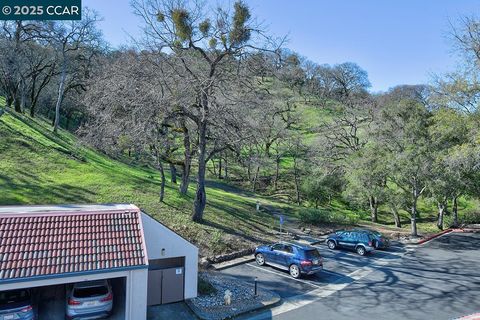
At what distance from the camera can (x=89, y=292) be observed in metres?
12.2

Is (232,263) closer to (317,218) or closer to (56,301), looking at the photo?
(56,301)

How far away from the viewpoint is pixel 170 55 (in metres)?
21.6

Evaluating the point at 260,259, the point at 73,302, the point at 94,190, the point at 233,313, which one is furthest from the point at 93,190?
the point at 233,313

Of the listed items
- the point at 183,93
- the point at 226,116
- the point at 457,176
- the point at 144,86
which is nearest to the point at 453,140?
the point at 457,176

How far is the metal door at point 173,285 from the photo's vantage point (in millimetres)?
14023

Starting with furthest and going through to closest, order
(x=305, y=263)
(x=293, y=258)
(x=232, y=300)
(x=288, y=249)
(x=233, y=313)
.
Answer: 1. (x=288, y=249)
2. (x=293, y=258)
3. (x=305, y=263)
4. (x=232, y=300)
5. (x=233, y=313)

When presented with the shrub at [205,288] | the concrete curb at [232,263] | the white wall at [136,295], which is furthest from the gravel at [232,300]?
the white wall at [136,295]

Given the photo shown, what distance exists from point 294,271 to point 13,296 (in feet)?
38.6

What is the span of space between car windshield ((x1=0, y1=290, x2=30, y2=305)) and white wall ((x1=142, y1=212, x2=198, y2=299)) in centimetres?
411

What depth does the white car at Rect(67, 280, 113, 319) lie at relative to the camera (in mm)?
11961

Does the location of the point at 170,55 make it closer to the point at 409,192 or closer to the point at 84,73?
the point at 409,192

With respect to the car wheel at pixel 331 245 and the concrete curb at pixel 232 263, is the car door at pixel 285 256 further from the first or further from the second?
the car wheel at pixel 331 245

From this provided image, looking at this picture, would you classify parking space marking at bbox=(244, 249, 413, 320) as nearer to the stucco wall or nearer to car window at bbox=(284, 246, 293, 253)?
car window at bbox=(284, 246, 293, 253)

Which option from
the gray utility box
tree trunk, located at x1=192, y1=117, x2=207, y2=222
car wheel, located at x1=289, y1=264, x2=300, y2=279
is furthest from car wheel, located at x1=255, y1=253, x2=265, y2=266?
the gray utility box
